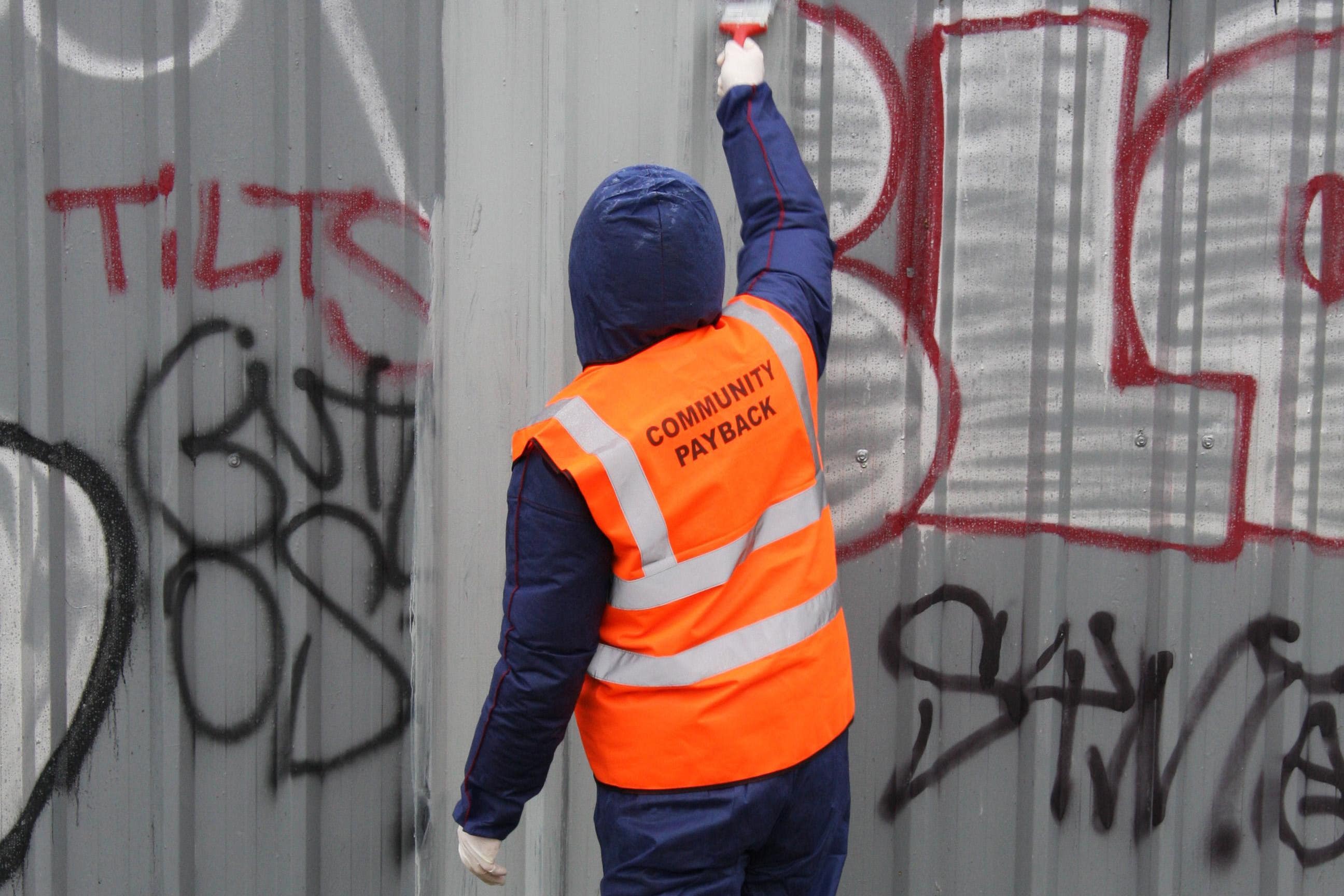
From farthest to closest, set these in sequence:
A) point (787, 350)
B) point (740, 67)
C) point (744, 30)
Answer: point (744, 30) < point (740, 67) < point (787, 350)

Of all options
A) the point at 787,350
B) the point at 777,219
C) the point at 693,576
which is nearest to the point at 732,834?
the point at 693,576

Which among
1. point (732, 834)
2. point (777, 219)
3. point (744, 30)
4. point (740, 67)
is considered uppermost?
point (744, 30)

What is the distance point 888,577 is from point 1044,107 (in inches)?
46.7

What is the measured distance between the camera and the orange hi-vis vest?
1505 mm

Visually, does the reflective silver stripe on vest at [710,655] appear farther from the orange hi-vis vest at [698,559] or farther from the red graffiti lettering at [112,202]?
the red graffiti lettering at [112,202]

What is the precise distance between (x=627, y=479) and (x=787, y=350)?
1.27ft

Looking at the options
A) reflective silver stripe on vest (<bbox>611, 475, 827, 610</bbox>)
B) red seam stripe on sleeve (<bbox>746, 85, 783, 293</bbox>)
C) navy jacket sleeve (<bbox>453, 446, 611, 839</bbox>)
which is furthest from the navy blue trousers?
red seam stripe on sleeve (<bbox>746, 85, 783, 293</bbox>)

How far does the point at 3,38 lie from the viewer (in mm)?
2242

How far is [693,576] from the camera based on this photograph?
1532mm

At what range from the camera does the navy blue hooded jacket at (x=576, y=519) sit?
151 centimetres

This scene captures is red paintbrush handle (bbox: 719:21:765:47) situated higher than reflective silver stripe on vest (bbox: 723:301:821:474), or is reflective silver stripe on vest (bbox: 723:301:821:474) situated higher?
red paintbrush handle (bbox: 719:21:765:47)

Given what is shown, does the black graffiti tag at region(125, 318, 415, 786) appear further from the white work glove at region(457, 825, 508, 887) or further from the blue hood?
the blue hood

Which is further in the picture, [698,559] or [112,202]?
[112,202]

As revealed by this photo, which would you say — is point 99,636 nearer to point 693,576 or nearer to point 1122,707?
point 693,576
